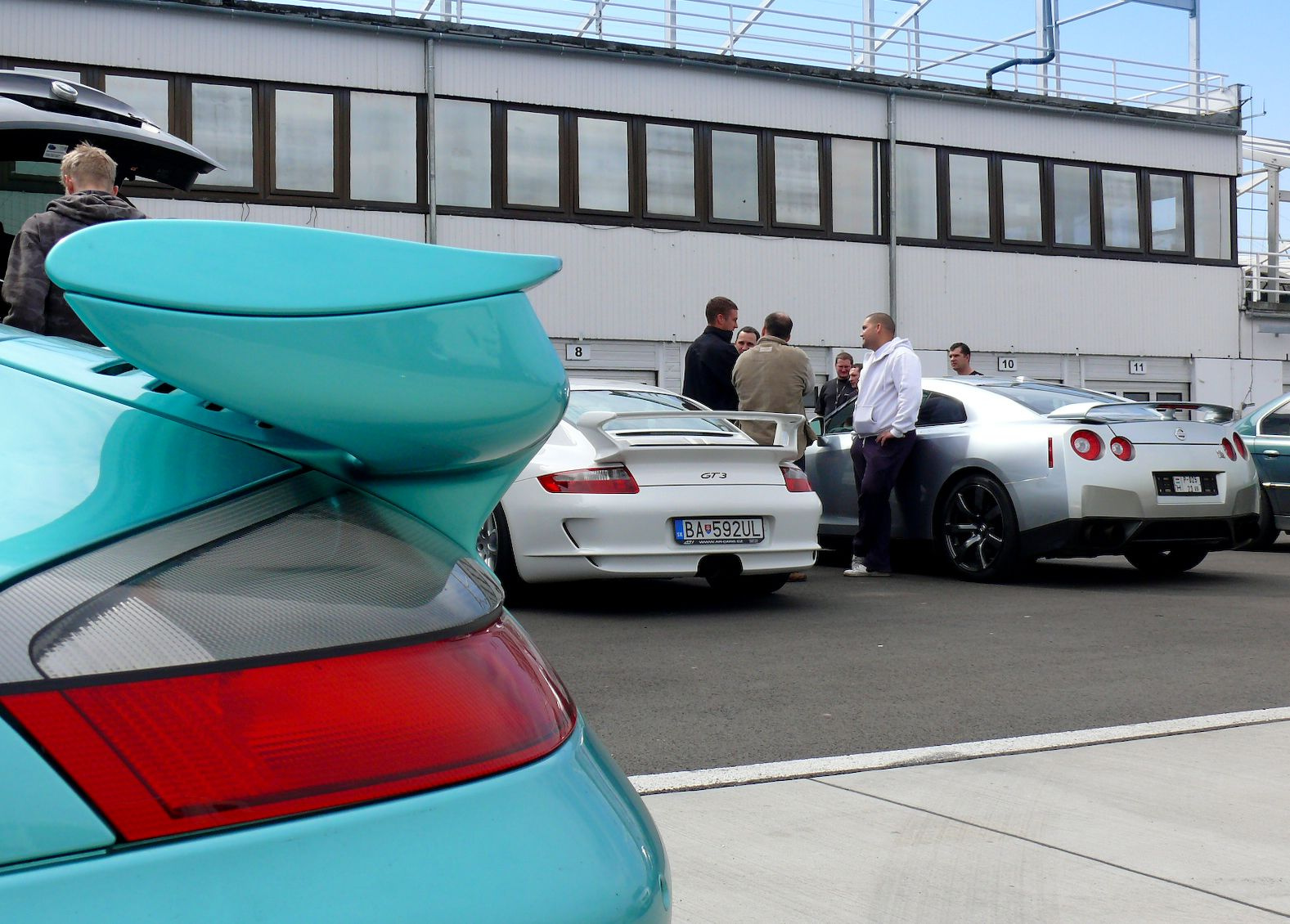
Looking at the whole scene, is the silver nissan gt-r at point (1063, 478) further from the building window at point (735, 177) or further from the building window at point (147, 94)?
the building window at point (147, 94)

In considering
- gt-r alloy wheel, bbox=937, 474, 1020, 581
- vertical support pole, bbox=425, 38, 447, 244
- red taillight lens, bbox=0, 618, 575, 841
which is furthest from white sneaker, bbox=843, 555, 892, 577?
vertical support pole, bbox=425, 38, 447, 244

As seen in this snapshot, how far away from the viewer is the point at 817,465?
10.8 m

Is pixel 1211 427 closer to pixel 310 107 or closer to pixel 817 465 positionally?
pixel 817 465

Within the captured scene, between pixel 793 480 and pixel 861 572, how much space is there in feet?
6.42

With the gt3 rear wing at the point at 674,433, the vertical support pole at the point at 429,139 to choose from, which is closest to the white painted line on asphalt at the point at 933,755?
the gt3 rear wing at the point at 674,433

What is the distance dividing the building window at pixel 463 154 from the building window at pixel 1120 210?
11.1 meters

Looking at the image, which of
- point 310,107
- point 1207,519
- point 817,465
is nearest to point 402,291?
point 1207,519

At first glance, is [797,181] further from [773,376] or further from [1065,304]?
[773,376]

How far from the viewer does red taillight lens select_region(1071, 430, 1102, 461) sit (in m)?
8.84

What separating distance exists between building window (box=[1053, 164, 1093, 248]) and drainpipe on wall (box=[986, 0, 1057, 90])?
1795 millimetres

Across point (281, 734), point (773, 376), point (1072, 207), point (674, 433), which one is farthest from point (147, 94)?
point (281, 734)

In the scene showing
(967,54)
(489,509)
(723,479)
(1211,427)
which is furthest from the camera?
(967,54)

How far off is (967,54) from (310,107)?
35.4 ft

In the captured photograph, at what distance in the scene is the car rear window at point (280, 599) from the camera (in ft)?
3.40
